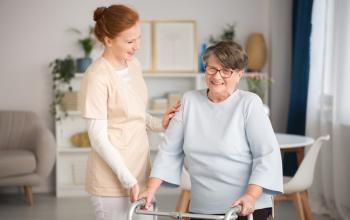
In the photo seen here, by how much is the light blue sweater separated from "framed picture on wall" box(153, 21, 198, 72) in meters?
3.98

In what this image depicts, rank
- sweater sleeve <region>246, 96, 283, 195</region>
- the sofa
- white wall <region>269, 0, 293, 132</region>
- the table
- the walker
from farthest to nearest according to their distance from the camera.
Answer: white wall <region>269, 0, 293, 132</region> → the sofa → the table → sweater sleeve <region>246, 96, 283, 195</region> → the walker

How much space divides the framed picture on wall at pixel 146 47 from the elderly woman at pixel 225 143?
400cm

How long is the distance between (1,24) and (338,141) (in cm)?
355

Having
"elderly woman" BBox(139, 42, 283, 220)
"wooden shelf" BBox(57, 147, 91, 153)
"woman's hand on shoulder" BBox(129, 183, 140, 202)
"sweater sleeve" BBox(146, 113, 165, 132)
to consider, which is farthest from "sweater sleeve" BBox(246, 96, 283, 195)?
"wooden shelf" BBox(57, 147, 91, 153)

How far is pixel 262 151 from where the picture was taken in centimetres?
217

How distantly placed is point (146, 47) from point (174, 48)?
29cm

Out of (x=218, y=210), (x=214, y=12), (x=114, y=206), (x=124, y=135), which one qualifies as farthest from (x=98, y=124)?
(x=214, y=12)

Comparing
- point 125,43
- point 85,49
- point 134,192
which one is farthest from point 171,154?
point 85,49

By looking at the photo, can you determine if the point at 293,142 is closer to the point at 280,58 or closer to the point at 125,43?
the point at 280,58

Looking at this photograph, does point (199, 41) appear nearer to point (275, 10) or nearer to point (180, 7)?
point (180, 7)

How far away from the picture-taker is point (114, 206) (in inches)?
94.5

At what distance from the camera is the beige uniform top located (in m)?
2.34

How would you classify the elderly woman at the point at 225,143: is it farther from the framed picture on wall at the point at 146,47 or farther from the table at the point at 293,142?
the framed picture on wall at the point at 146,47

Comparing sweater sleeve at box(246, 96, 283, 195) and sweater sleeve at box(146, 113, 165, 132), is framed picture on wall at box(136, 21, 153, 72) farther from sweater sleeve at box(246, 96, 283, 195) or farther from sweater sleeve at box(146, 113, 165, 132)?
sweater sleeve at box(246, 96, 283, 195)
